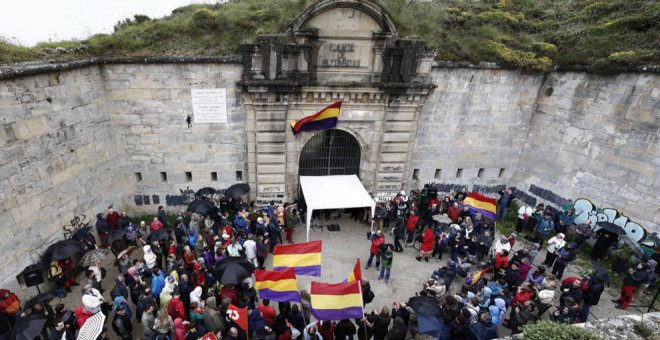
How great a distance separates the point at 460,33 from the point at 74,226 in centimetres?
1915

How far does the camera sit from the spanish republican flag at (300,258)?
1009 centimetres

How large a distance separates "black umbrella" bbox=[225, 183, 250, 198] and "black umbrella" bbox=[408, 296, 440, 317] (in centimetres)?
876

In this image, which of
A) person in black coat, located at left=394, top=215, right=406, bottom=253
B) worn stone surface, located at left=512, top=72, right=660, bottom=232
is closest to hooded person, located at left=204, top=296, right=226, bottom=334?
person in black coat, located at left=394, top=215, right=406, bottom=253

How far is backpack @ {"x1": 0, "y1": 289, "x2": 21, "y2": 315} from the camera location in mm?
9338

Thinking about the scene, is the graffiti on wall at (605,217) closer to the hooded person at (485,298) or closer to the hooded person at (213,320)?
Result: the hooded person at (485,298)

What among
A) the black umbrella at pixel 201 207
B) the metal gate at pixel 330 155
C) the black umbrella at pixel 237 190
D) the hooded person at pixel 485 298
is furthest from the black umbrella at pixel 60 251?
the hooded person at pixel 485 298

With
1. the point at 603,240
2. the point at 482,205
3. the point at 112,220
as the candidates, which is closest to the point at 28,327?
the point at 112,220

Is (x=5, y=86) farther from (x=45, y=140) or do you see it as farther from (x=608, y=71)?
(x=608, y=71)

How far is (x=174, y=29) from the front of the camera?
1562cm

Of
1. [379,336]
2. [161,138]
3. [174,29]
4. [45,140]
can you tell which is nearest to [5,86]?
[45,140]

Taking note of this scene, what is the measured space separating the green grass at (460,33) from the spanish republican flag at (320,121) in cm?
368

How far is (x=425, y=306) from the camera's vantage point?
29.5 feet

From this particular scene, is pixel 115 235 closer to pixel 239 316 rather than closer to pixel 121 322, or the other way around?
pixel 121 322

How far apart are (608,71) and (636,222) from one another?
631cm
